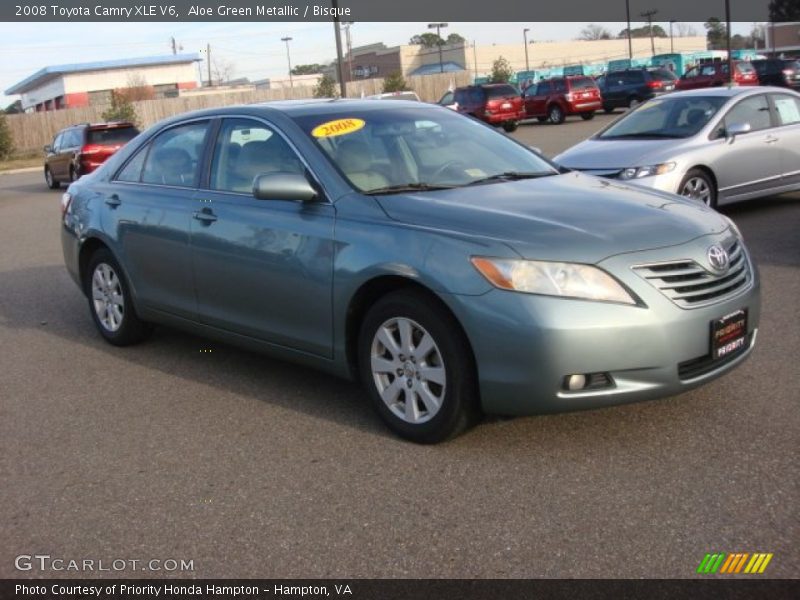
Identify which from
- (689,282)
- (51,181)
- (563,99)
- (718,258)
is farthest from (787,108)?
(563,99)

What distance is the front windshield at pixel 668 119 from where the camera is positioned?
10531mm

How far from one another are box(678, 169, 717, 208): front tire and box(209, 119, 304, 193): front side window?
18.6 feet

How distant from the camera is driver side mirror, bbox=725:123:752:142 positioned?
10227 millimetres

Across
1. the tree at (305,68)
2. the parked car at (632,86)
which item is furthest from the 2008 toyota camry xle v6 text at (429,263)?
the tree at (305,68)

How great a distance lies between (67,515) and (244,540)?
2.89 feet

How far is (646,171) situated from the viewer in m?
9.74

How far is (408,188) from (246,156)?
116 centimetres

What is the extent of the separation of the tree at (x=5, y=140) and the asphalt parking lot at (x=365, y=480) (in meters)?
44.7

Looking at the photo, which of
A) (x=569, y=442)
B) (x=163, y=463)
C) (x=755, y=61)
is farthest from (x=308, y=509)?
(x=755, y=61)

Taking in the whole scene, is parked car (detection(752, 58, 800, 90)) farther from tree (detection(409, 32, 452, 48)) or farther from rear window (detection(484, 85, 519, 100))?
tree (detection(409, 32, 452, 48))

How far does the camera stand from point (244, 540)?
3723 millimetres

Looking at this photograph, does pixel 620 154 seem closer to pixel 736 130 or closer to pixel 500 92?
pixel 736 130

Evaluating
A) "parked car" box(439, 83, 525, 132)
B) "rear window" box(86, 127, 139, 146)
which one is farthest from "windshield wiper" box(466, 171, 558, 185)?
"parked car" box(439, 83, 525, 132)
